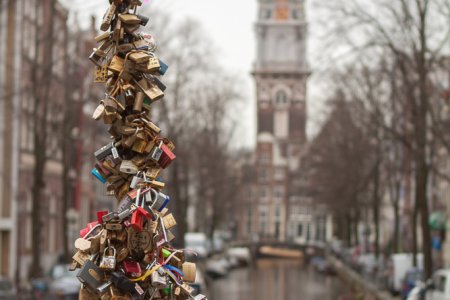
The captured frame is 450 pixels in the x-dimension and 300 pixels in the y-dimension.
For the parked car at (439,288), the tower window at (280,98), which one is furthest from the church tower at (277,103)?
the parked car at (439,288)

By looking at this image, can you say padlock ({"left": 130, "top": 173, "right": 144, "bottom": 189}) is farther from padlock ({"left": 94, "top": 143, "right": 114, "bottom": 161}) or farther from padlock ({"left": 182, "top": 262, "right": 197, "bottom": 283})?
padlock ({"left": 182, "top": 262, "right": 197, "bottom": 283})

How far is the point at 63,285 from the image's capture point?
34.6 m

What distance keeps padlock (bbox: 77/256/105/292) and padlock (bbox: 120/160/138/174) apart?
710 millimetres

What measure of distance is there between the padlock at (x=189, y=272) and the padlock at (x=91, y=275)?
739 mm

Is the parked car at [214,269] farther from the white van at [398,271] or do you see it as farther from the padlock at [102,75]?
the padlock at [102,75]

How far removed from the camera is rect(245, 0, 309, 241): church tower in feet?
513

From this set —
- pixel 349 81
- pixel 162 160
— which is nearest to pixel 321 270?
pixel 349 81

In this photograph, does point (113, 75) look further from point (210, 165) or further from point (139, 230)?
point (210, 165)

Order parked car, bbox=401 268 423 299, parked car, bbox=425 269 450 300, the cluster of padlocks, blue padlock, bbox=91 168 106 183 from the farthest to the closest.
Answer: parked car, bbox=401 268 423 299, parked car, bbox=425 269 450 300, blue padlock, bbox=91 168 106 183, the cluster of padlocks

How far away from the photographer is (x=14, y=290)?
32.9m

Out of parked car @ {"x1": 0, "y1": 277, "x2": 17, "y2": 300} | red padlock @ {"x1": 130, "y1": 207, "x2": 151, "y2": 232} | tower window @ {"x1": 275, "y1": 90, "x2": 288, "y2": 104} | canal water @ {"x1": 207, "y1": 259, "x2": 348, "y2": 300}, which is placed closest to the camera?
red padlock @ {"x1": 130, "y1": 207, "x2": 151, "y2": 232}

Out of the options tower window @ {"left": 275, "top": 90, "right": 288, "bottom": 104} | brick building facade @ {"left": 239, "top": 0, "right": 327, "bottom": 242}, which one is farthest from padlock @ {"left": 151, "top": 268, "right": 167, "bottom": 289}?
tower window @ {"left": 275, "top": 90, "right": 288, "bottom": 104}

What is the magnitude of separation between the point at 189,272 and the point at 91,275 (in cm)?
88

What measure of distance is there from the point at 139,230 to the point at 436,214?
196 feet
